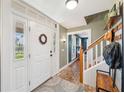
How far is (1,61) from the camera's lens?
1848mm

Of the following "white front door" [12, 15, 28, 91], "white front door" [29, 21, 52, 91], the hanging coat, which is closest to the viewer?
the hanging coat

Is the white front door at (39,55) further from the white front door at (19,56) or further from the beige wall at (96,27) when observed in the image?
the beige wall at (96,27)

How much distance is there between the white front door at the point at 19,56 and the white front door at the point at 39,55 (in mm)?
237

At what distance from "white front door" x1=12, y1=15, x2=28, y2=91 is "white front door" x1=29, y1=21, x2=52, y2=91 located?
24 centimetres

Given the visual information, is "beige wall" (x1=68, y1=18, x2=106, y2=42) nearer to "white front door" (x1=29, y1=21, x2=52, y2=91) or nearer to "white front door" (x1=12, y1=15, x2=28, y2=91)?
"white front door" (x1=29, y1=21, x2=52, y2=91)

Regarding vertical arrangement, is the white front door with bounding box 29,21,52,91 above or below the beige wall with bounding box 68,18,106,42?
below

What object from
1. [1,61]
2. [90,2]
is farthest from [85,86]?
[90,2]

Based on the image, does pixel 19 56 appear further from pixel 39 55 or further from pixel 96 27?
pixel 96 27

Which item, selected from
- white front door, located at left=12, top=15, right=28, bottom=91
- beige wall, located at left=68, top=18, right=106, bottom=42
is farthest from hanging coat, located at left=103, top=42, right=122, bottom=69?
beige wall, located at left=68, top=18, right=106, bottom=42

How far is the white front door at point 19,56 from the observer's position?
88.9 inches

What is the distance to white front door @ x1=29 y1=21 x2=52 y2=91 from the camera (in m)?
2.86

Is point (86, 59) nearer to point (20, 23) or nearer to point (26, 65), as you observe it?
point (26, 65)

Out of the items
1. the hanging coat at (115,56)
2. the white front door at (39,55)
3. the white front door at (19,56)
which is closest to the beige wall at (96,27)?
the white front door at (39,55)

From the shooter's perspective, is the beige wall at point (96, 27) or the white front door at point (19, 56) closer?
the white front door at point (19, 56)
